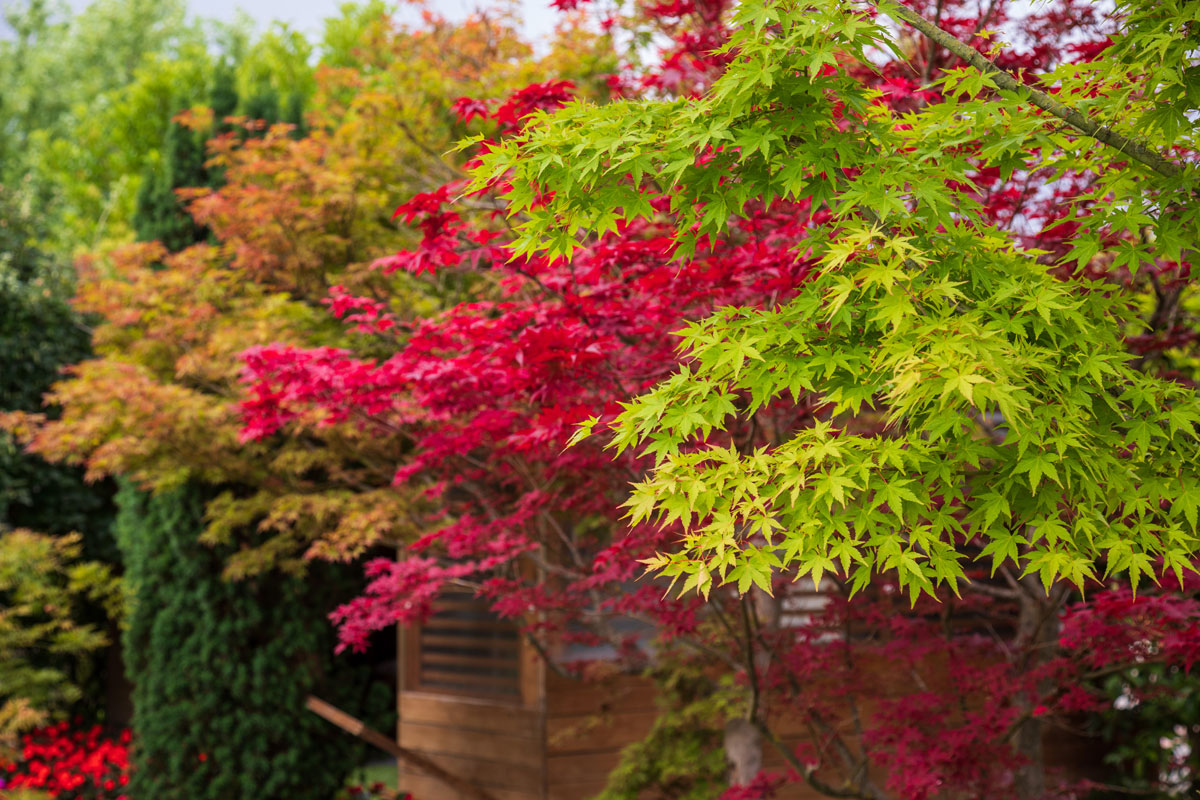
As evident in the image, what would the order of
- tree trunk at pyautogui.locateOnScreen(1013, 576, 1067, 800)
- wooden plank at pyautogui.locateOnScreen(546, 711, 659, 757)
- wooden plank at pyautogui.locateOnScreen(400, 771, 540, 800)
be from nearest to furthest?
tree trunk at pyautogui.locateOnScreen(1013, 576, 1067, 800)
wooden plank at pyautogui.locateOnScreen(546, 711, 659, 757)
wooden plank at pyautogui.locateOnScreen(400, 771, 540, 800)

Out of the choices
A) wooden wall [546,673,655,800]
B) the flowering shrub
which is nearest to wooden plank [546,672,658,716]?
wooden wall [546,673,655,800]

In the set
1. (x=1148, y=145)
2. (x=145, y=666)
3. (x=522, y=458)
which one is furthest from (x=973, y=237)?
(x=145, y=666)

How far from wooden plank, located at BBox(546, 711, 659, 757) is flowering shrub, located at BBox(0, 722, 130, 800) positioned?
10.9 feet

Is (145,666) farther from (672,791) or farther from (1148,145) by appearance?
(1148,145)

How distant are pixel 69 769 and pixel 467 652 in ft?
11.2

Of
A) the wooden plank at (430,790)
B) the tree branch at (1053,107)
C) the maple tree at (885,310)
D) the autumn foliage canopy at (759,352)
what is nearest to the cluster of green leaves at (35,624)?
the autumn foliage canopy at (759,352)

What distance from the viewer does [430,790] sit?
7559mm

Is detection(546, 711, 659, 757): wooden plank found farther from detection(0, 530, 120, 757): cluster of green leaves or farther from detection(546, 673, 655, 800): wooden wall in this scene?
detection(0, 530, 120, 757): cluster of green leaves

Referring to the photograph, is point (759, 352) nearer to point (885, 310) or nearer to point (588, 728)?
point (885, 310)

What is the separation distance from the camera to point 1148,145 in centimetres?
266

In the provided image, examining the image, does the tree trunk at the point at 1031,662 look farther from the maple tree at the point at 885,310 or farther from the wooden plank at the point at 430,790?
the wooden plank at the point at 430,790

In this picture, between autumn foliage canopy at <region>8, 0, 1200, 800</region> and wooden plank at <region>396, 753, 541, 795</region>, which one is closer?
autumn foliage canopy at <region>8, 0, 1200, 800</region>

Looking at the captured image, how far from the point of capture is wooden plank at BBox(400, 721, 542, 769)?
7.02 m

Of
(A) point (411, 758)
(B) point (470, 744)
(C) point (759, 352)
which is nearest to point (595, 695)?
(B) point (470, 744)
